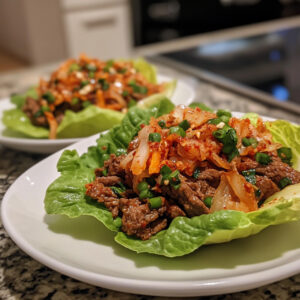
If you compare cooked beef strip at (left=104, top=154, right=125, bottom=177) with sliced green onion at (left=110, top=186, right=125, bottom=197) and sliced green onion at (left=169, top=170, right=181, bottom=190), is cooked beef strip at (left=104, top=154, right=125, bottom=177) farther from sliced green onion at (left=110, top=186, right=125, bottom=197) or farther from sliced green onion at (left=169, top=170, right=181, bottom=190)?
sliced green onion at (left=169, top=170, right=181, bottom=190)

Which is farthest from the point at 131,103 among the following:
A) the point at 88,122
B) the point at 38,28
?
the point at 38,28

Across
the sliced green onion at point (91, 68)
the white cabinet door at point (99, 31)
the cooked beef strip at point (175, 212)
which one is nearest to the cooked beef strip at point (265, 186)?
the cooked beef strip at point (175, 212)

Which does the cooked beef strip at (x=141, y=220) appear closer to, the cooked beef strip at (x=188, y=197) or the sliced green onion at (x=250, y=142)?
the cooked beef strip at (x=188, y=197)

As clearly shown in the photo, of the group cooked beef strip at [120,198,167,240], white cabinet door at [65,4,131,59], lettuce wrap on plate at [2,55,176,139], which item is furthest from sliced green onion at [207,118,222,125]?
white cabinet door at [65,4,131,59]

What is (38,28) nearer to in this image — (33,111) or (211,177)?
(33,111)

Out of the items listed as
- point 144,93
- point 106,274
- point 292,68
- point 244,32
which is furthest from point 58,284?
point 244,32

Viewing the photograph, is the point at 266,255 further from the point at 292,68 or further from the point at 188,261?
the point at 292,68
